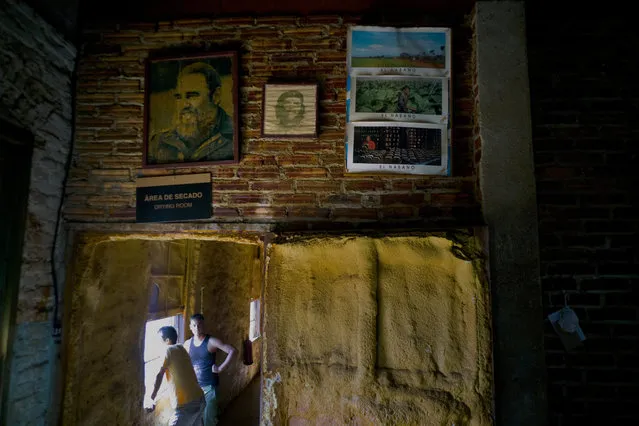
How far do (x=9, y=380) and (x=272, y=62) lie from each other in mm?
2870

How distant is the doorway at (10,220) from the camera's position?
2.30 metres

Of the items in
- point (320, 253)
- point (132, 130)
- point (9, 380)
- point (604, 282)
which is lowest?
point (9, 380)

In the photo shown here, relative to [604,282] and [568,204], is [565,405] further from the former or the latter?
[568,204]

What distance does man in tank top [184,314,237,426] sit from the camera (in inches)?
165

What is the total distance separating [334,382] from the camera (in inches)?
90.4

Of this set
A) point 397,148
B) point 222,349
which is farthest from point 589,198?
point 222,349

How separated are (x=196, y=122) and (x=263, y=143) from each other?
1.83 feet

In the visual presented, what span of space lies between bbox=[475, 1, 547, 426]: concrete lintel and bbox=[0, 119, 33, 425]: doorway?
3.20 metres

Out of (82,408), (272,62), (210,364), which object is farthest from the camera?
(210,364)

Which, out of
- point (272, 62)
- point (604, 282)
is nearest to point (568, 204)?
point (604, 282)

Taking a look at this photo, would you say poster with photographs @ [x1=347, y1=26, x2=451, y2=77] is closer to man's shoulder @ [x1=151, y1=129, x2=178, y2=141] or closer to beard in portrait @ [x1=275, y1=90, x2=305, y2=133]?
beard in portrait @ [x1=275, y1=90, x2=305, y2=133]

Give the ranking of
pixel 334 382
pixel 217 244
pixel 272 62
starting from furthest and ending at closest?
pixel 217 244 → pixel 272 62 → pixel 334 382

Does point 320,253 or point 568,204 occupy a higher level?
point 568,204

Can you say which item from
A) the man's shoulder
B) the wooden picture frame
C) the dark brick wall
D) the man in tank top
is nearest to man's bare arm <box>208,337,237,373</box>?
the man in tank top
